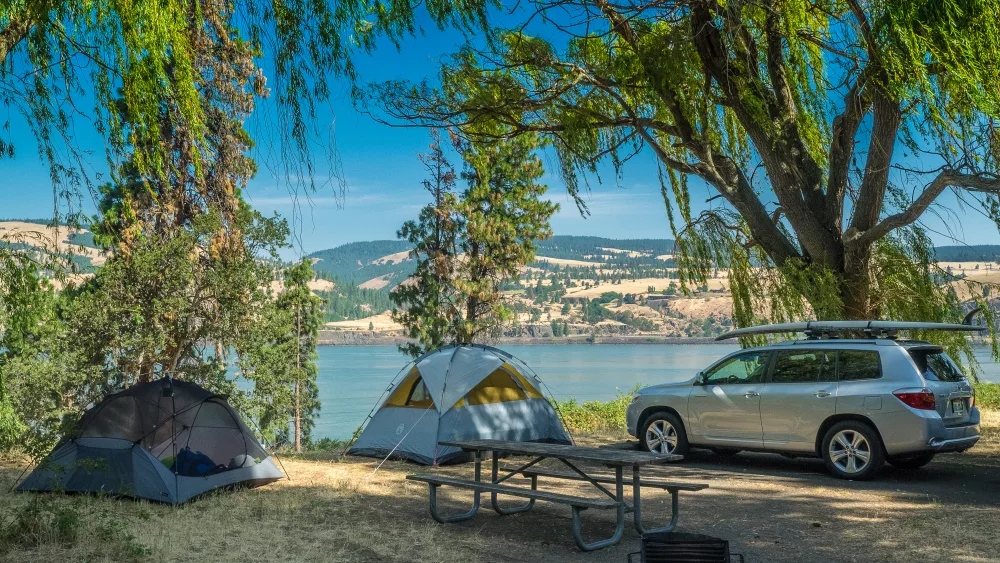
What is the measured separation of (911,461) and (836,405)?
5.35 feet

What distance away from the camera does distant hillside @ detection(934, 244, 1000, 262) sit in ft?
41.8

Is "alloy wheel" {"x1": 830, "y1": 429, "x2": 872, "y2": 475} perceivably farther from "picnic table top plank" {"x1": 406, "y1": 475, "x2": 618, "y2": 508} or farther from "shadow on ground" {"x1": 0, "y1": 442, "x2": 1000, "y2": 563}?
"picnic table top plank" {"x1": 406, "y1": 475, "x2": 618, "y2": 508}

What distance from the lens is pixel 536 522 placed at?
25.2 ft

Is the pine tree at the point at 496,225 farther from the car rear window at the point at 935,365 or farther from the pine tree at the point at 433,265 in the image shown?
the car rear window at the point at 935,365

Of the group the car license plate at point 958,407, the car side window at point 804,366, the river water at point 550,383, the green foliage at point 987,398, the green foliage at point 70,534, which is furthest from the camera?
the river water at point 550,383

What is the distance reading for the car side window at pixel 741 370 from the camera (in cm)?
1049

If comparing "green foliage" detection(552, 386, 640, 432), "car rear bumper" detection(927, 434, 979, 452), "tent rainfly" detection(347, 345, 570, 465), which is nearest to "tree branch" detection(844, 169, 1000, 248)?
"car rear bumper" detection(927, 434, 979, 452)

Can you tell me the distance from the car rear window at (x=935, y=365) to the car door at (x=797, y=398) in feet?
2.94

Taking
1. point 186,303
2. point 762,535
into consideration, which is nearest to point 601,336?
point 186,303

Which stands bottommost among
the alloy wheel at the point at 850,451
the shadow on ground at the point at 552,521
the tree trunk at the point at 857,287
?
the shadow on ground at the point at 552,521

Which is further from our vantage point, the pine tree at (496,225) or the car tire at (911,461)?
the pine tree at (496,225)

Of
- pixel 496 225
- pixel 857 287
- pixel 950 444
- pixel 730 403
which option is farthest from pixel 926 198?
pixel 496 225

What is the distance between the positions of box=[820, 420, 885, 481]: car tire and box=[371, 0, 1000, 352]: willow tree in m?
2.88

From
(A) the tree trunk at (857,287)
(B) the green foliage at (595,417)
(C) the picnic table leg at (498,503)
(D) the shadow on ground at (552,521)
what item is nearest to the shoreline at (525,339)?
(B) the green foliage at (595,417)
